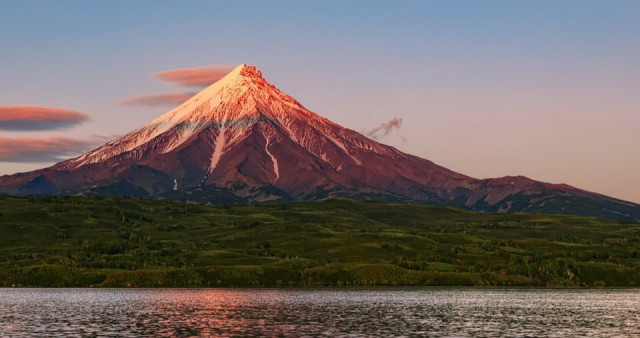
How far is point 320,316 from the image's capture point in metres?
117

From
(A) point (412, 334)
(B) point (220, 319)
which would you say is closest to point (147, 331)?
(B) point (220, 319)

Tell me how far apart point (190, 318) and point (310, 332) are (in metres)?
27.2

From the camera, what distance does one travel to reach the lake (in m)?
94.0

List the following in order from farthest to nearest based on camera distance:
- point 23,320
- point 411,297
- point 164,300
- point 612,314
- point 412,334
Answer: point 411,297 → point 164,300 → point 612,314 → point 23,320 → point 412,334

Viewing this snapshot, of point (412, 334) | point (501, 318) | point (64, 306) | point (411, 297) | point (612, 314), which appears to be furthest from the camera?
point (411, 297)

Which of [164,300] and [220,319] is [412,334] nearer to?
[220,319]

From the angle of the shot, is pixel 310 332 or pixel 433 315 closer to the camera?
pixel 310 332

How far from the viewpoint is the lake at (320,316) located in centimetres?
9400

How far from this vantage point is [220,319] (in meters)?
111

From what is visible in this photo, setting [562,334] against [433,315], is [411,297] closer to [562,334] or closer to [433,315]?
[433,315]

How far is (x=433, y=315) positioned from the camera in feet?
391

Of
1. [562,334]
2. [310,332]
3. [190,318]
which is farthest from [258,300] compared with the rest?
[562,334]

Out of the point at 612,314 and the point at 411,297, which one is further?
the point at 411,297

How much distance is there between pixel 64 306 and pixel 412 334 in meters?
73.5
